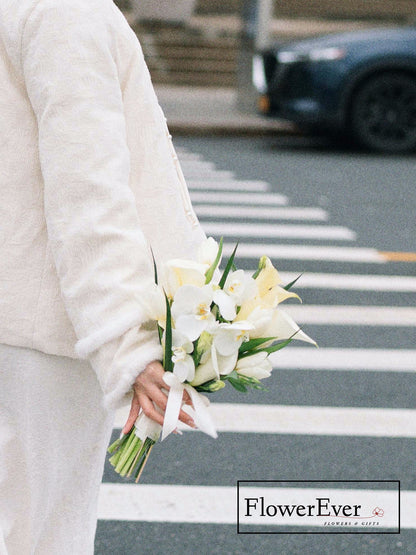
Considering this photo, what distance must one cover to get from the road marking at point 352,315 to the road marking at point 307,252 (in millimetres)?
1097

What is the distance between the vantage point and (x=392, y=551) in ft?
10.6

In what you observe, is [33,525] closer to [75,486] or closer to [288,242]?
[75,486]

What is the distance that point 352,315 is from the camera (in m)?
5.89

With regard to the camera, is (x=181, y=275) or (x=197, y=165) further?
(x=197, y=165)

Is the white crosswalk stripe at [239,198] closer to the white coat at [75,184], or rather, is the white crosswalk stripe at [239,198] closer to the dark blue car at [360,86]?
the dark blue car at [360,86]

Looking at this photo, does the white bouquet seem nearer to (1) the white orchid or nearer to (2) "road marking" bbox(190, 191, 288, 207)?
(1) the white orchid

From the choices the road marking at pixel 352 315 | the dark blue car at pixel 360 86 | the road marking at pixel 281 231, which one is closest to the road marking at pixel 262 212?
the road marking at pixel 281 231

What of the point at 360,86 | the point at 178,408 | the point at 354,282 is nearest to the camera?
the point at 178,408

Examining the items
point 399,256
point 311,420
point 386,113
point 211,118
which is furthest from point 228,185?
point 311,420

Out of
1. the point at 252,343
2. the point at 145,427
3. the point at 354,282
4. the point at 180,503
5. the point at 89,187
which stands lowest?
the point at 354,282

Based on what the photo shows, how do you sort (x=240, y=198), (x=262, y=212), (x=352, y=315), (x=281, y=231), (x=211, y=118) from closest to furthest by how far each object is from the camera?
(x=352, y=315), (x=281, y=231), (x=262, y=212), (x=240, y=198), (x=211, y=118)

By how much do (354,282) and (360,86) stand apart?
→ 559 centimetres

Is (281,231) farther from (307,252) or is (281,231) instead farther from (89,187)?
(89,187)

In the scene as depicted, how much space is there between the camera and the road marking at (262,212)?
850 centimetres
